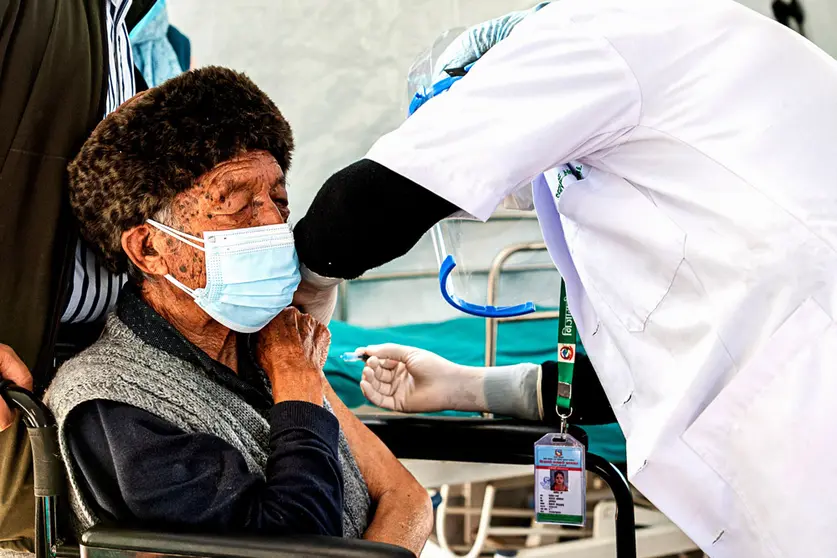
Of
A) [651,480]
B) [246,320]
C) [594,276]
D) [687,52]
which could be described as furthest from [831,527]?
[246,320]

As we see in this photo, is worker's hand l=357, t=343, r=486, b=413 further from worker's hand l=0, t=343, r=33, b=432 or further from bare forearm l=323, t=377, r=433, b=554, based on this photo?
worker's hand l=0, t=343, r=33, b=432

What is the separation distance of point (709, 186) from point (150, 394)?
2.91 feet

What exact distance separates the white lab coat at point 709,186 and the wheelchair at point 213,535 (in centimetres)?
41

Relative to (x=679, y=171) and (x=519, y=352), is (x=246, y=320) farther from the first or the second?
(x=519, y=352)

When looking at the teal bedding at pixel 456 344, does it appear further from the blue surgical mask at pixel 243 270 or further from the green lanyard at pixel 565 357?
the blue surgical mask at pixel 243 270

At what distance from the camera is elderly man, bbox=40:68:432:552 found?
1133 mm

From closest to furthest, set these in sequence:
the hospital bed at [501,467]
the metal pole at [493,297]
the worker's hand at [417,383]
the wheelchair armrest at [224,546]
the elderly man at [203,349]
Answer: the wheelchair armrest at [224,546]
the elderly man at [203,349]
the worker's hand at [417,383]
the hospital bed at [501,467]
the metal pole at [493,297]

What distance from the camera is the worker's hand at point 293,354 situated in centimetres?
132

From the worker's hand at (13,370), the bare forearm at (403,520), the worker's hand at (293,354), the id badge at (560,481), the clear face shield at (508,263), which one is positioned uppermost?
the clear face shield at (508,263)

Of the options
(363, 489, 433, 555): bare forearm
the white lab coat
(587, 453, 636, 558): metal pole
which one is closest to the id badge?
(587, 453, 636, 558): metal pole

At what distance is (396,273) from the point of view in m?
3.66

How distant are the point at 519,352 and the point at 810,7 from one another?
197 centimetres

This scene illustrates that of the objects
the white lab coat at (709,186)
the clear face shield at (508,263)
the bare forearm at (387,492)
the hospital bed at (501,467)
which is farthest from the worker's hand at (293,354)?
the clear face shield at (508,263)

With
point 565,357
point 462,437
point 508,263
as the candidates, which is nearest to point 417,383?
point 462,437
